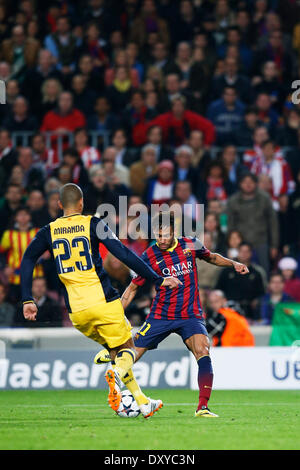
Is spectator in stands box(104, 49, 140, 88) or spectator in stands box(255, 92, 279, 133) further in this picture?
spectator in stands box(104, 49, 140, 88)

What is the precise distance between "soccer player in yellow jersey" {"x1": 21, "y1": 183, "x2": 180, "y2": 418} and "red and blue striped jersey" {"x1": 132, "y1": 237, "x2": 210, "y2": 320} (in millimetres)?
1091

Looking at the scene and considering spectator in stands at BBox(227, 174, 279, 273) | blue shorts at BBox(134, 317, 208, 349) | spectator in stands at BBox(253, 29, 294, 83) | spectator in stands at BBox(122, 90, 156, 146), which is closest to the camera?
blue shorts at BBox(134, 317, 208, 349)

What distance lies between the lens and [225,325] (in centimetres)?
1546

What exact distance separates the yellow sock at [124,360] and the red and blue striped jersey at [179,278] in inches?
43.2

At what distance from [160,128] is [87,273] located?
→ 8490 millimetres

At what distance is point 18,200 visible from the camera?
1716 centimetres

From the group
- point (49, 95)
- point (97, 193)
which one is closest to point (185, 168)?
point (97, 193)

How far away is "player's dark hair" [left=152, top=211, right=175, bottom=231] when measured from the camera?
10.7 m

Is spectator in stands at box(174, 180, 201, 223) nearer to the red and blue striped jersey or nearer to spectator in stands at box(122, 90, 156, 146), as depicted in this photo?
spectator in stands at box(122, 90, 156, 146)

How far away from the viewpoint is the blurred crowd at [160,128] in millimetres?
16312

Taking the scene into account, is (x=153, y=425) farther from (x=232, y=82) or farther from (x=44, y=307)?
(x=232, y=82)

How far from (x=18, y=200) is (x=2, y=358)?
3.25 m

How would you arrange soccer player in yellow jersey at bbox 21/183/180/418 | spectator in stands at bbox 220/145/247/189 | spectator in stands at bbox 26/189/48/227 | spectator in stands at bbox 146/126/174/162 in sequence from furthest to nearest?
spectator in stands at bbox 146/126/174/162 < spectator in stands at bbox 220/145/247/189 < spectator in stands at bbox 26/189/48/227 < soccer player in yellow jersey at bbox 21/183/180/418

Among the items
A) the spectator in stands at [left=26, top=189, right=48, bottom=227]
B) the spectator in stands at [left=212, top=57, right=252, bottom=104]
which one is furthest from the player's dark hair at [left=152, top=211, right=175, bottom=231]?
the spectator in stands at [left=212, top=57, right=252, bottom=104]
